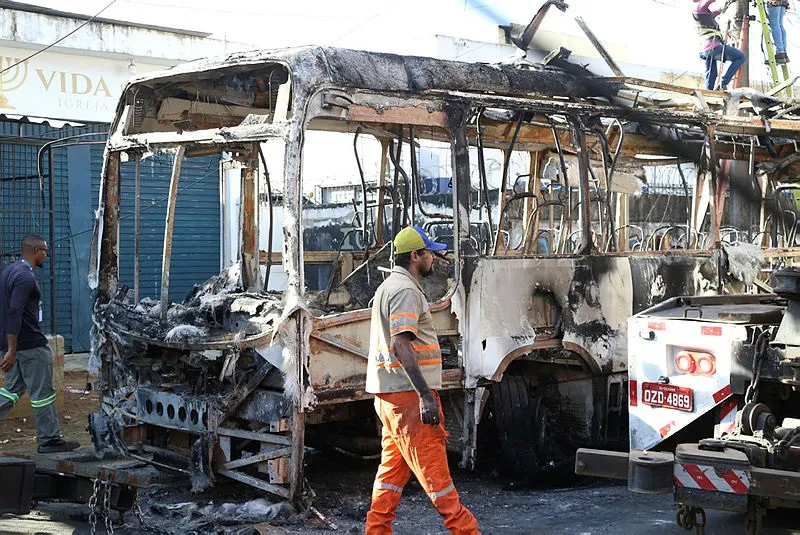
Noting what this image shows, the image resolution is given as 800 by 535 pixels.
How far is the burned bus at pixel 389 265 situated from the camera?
577 cm

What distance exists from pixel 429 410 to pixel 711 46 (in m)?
8.49

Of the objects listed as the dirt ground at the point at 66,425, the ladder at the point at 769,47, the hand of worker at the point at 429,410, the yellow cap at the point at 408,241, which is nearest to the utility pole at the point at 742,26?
the ladder at the point at 769,47

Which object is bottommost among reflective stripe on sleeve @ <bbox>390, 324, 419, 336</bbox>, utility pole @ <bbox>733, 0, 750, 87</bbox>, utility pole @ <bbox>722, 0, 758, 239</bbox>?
reflective stripe on sleeve @ <bbox>390, 324, 419, 336</bbox>

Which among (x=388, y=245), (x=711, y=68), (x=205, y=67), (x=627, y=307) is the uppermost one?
(x=711, y=68)

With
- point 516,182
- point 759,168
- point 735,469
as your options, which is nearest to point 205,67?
point 516,182

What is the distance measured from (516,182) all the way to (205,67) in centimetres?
275

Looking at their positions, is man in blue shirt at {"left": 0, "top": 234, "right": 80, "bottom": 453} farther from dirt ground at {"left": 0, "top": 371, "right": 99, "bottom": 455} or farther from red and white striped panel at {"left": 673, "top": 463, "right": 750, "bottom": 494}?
red and white striped panel at {"left": 673, "top": 463, "right": 750, "bottom": 494}

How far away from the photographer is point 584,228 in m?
7.12

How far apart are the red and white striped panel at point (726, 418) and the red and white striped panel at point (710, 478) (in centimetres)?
82

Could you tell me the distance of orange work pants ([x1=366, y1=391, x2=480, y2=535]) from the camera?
4723 mm

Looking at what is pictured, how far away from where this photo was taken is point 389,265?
7262 millimetres

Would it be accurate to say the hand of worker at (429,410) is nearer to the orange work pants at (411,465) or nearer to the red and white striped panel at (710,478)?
the orange work pants at (411,465)

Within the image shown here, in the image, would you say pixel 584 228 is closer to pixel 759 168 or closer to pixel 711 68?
pixel 759 168

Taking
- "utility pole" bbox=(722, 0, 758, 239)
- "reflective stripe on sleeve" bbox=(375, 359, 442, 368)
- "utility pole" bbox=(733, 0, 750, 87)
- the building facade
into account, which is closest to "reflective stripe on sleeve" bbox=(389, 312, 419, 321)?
"reflective stripe on sleeve" bbox=(375, 359, 442, 368)
